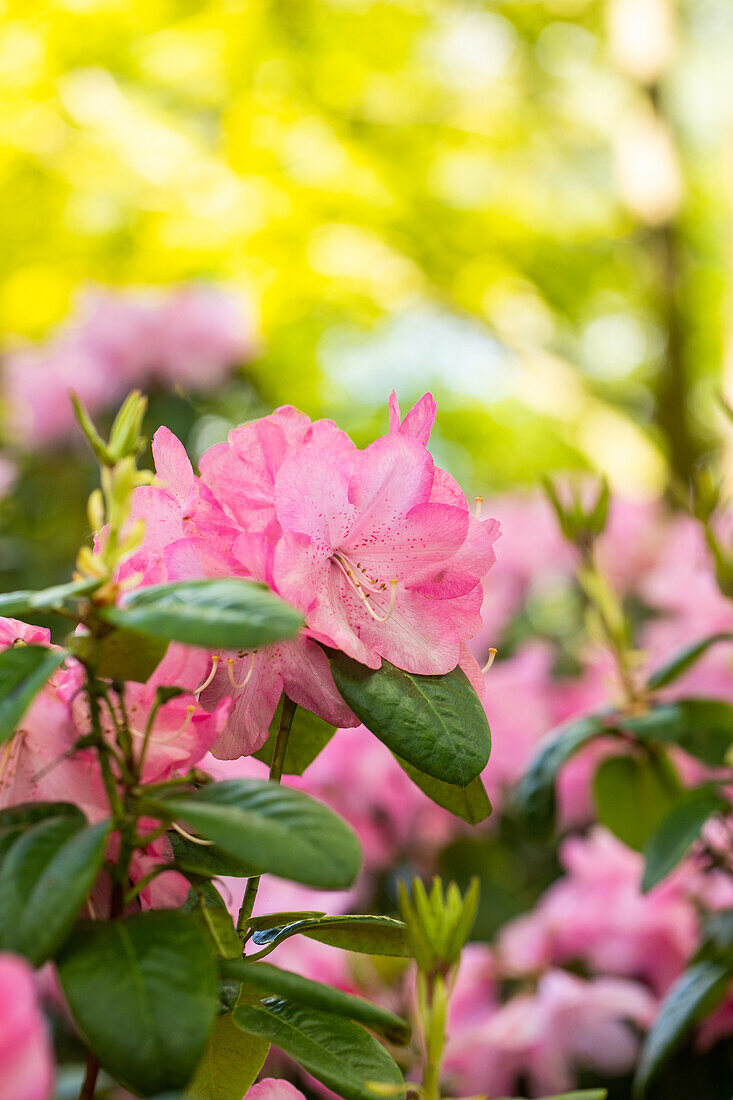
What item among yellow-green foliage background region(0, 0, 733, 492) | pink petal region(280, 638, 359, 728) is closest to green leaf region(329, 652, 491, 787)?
→ pink petal region(280, 638, 359, 728)

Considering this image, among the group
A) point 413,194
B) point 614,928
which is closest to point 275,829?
point 614,928

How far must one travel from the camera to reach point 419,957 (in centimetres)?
33

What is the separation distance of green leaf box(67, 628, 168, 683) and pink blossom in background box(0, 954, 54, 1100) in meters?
0.12

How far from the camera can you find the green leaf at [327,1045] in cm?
35

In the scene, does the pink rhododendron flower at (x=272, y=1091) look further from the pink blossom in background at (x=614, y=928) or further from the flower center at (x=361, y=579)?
the pink blossom in background at (x=614, y=928)

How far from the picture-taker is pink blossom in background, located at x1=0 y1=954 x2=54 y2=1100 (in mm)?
233

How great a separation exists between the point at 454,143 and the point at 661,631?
318cm

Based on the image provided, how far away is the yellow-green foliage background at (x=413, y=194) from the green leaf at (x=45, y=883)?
2409mm

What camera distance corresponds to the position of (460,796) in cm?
45

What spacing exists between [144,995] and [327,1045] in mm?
110

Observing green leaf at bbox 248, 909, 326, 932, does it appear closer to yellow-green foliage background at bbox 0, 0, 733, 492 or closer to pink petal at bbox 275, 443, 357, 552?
pink petal at bbox 275, 443, 357, 552

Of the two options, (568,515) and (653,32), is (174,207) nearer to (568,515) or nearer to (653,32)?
(653,32)

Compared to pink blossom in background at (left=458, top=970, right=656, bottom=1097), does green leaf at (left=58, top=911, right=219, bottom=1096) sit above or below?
above

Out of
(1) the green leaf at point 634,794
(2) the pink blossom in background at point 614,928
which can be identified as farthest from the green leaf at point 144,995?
(2) the pink blossom in background at point 614,928
